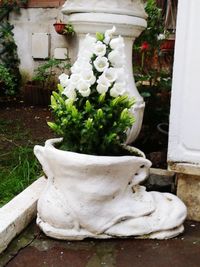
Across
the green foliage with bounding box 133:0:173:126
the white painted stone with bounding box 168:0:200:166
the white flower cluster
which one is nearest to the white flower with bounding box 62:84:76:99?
the white flower cluster

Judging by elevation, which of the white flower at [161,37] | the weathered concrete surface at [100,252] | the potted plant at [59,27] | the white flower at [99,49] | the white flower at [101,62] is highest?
the potted plant at [59,27]

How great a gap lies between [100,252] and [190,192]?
0.72m

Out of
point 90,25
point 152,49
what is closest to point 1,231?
point 90,25

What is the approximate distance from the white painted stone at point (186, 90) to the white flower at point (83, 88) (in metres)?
0.55

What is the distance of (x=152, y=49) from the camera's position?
379 cm

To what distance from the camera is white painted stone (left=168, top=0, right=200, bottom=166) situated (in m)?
2.30

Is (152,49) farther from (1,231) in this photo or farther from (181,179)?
(1,231)

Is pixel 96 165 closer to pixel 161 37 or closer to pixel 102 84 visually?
pixel 102 84

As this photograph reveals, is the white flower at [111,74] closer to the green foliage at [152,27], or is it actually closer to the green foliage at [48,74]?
the green foliage at [152,27]

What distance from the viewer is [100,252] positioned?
7.05ft

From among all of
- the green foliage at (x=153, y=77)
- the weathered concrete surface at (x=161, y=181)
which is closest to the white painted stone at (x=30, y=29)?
the green foliage at (x=153, y=77)

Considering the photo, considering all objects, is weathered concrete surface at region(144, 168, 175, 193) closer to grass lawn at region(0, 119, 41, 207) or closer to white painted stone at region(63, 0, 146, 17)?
grass lawn at region(0, 119, 41, 207)

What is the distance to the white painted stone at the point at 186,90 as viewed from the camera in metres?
2.30

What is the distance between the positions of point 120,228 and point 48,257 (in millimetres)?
424
